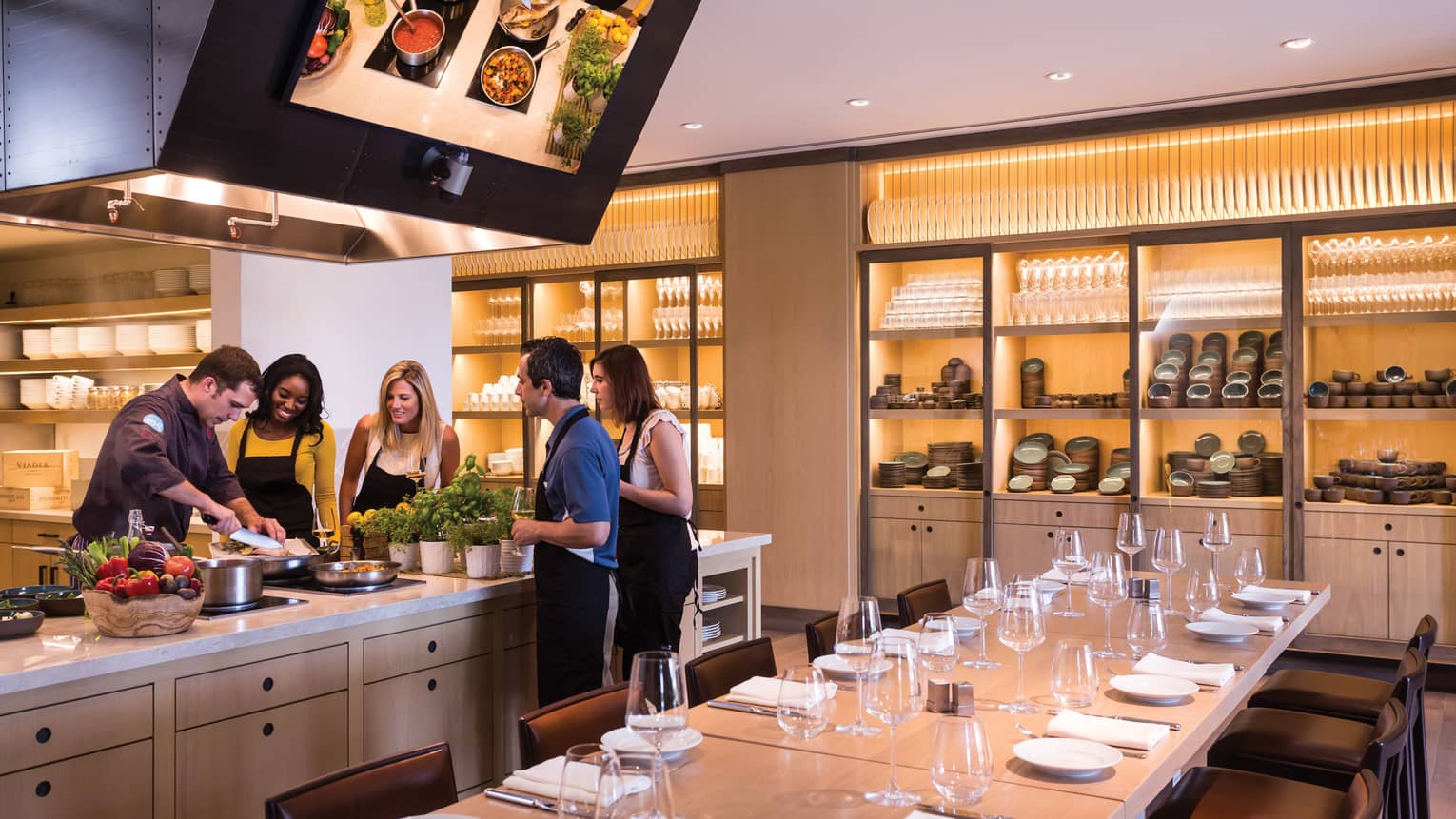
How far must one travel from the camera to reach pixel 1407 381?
6266 mm

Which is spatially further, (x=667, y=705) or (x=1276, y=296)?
(x=1276, y=296)

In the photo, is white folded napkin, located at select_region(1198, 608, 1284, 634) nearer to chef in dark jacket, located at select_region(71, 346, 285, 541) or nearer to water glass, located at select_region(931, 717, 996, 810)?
water glass, located at select_region(931, 717, 996, 810)

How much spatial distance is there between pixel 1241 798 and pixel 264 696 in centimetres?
255

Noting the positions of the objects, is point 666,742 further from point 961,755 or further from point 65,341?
point 65,341

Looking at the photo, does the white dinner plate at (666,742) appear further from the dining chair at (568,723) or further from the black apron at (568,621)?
the black apron at (568,621)

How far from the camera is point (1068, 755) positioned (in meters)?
2.14

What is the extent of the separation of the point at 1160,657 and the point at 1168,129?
15.3 ft

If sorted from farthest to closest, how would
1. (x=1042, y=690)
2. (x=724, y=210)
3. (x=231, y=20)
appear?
(x=724, y=210)
(x=231, y=20)
(x=1042, y=690)

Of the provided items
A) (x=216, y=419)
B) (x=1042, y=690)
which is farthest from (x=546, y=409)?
(x=1042, y=690)

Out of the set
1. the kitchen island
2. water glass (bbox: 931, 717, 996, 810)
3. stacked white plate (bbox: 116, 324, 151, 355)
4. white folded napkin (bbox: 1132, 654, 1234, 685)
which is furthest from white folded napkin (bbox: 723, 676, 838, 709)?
stacked white plate (bbox: 116, 324, 151, 355)

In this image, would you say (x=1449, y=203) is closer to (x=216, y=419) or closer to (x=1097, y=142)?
(x=1097, y=142)

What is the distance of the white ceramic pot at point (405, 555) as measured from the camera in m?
4.17

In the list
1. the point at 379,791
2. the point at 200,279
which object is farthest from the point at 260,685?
the point at 200,279

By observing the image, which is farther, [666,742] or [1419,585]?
[1419,585]
